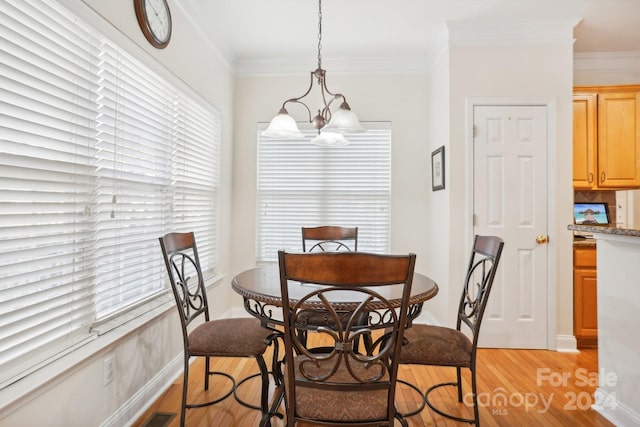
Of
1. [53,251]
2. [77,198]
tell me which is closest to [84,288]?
[53,251]

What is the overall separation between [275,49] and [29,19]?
7.89 ft

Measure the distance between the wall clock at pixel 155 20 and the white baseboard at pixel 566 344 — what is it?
3.90m

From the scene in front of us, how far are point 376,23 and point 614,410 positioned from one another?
10.5ft

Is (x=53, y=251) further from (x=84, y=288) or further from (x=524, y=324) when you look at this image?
(x=524, y=324)

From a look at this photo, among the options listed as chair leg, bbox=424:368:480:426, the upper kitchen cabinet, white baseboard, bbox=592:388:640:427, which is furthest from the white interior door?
chair leg, bbox=424:368:480:426

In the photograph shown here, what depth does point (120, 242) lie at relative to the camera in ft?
6.06

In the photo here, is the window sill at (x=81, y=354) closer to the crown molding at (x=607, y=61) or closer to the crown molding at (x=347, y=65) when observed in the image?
the crown molding at (x=347, y=65)

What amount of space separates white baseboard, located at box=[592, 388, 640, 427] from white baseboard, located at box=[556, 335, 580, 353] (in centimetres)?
92

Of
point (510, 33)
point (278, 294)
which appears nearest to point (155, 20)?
point (278, 294)

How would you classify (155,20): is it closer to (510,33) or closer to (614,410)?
(510,33)

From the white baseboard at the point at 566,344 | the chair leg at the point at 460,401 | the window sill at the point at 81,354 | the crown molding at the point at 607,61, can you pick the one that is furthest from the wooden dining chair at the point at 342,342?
the crown molding at the point at 607,61

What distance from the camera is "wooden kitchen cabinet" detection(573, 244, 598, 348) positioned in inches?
116

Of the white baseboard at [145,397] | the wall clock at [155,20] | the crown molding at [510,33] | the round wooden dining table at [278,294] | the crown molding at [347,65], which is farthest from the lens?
the crown molding at [347,65]

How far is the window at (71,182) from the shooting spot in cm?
123
